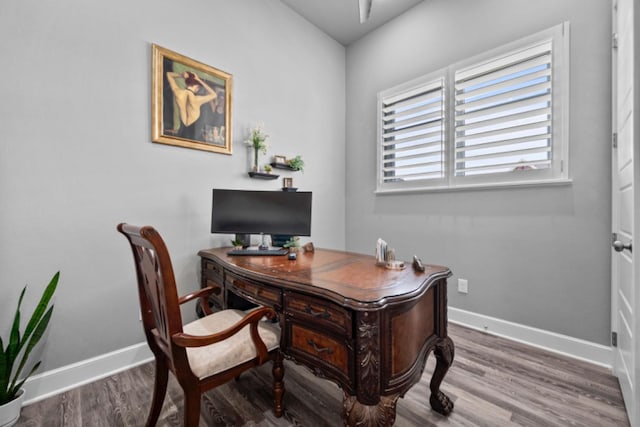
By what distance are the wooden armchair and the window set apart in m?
2.34

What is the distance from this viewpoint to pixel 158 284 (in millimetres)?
1092

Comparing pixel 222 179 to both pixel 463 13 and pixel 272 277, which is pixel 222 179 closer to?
pixel 272 277

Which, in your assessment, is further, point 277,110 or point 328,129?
point 328,129

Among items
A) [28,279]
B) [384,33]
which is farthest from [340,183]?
[28,279]

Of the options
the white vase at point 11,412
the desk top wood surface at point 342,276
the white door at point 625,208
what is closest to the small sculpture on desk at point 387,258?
the desk top wood surface at point 342,276

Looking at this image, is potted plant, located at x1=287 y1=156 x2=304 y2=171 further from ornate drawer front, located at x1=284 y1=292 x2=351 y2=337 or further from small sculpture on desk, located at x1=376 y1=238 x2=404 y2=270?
ornate drawer front, located at x1=284 y1=292 x2=351 y2=337

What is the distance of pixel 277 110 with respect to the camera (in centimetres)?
297

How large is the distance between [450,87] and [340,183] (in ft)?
5.51

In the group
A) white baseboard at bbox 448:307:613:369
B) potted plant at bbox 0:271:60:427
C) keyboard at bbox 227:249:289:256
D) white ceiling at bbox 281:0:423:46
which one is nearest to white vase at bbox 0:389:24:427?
potted plant at bbox 0:271:60:427

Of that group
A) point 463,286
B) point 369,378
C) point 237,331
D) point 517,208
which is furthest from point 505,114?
point 237,331

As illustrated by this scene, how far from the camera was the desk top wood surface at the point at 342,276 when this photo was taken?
3.65 ft

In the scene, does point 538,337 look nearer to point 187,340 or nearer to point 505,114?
point 505,114

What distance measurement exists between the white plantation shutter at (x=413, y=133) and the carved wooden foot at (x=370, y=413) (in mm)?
2340

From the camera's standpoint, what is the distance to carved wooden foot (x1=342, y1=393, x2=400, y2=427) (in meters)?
1.04
